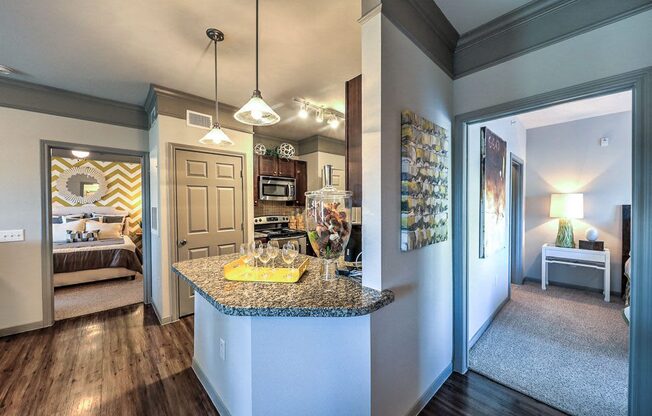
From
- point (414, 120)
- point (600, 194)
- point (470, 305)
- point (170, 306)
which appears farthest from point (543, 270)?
point (170, 306)

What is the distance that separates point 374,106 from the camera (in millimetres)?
1412

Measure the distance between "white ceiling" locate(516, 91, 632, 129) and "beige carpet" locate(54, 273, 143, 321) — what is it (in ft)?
20.9

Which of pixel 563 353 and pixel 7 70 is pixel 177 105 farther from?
pixel 563 353

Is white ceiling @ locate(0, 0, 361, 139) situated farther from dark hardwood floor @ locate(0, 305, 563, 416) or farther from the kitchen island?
dark hardwood floor @ locate(0, 305, 563, 416)

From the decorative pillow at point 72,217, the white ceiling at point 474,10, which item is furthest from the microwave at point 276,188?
the decorative pillow at point 72,217

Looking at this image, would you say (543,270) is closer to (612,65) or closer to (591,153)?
(591,153)

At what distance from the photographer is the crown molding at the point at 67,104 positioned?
2789mm

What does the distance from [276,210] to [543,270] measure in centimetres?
461

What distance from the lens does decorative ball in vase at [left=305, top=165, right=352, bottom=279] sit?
147 cm

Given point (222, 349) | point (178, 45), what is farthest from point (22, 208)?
point (222, 349)

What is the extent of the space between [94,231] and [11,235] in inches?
116

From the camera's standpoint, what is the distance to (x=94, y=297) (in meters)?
3.94

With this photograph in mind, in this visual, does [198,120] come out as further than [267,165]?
No

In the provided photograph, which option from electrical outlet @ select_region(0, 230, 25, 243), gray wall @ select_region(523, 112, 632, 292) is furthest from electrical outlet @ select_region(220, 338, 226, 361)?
gray wall @ select_region(523, 112, 632, 292)
